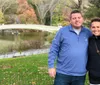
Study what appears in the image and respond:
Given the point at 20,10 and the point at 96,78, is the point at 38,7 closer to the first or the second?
the point at 20,10

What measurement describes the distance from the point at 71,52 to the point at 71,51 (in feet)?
0.05

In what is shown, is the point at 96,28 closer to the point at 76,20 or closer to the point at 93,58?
the point at 76,20

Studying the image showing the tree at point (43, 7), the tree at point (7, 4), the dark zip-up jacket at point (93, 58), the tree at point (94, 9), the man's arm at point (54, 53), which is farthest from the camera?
the tree at point (7, 4)

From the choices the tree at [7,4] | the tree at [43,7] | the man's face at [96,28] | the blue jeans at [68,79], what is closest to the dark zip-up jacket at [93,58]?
the man's face at [96,28]

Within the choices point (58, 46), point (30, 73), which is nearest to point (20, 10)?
point (30, 73)

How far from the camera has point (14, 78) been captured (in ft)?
27.5

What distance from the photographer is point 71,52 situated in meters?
4.60

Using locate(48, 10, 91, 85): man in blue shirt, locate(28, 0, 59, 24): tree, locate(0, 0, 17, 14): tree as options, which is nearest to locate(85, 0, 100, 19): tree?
locate(48, 10, 91, 85): man in blue shirt

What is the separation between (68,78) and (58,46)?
1.69ft

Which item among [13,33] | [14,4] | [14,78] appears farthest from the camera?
[14,4]

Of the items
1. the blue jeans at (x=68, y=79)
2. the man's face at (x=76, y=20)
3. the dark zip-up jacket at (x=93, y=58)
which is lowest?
the blue jeans at (x=68, y=79)

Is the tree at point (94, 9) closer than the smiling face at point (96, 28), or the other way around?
the smiling face at point (96, 28)

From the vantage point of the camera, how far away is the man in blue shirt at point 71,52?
4.60 metres

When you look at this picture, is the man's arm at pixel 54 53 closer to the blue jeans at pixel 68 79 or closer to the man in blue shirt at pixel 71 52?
the man in blue shirt at pixel 71 52
